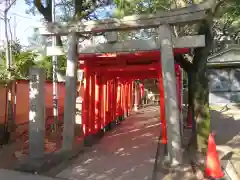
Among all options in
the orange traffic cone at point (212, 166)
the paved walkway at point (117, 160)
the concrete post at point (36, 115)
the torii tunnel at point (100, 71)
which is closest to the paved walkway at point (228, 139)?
the orange traffic cone at point (212, 166)

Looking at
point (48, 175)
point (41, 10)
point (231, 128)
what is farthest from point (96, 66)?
point (231, 128)

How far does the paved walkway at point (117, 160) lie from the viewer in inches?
258

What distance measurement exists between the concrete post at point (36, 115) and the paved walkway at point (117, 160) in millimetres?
882

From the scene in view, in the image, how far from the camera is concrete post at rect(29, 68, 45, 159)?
7.25 meters

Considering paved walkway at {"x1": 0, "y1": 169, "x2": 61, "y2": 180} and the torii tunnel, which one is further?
the torii tunnel

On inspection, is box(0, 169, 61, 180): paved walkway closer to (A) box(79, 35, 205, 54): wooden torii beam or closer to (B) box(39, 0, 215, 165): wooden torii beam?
(B) box(39, 0, 215, 165): wooden torii beam

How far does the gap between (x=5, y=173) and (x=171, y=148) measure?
3.71 m

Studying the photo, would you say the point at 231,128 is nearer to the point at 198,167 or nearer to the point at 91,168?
the point at 198,167

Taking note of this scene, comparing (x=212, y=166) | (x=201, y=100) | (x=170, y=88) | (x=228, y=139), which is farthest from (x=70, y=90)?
(x=228, y=139)

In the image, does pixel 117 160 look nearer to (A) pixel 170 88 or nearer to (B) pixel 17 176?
(A) pixel 170 88

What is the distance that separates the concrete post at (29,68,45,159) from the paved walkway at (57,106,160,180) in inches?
34.7

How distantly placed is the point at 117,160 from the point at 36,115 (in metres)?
2.29

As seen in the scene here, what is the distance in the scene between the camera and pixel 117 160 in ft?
25.6

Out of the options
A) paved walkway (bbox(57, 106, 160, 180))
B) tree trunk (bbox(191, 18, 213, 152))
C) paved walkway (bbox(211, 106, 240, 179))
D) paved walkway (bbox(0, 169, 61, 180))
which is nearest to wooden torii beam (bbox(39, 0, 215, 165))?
paved walkway (bbox(57, 106, 160, 180))
